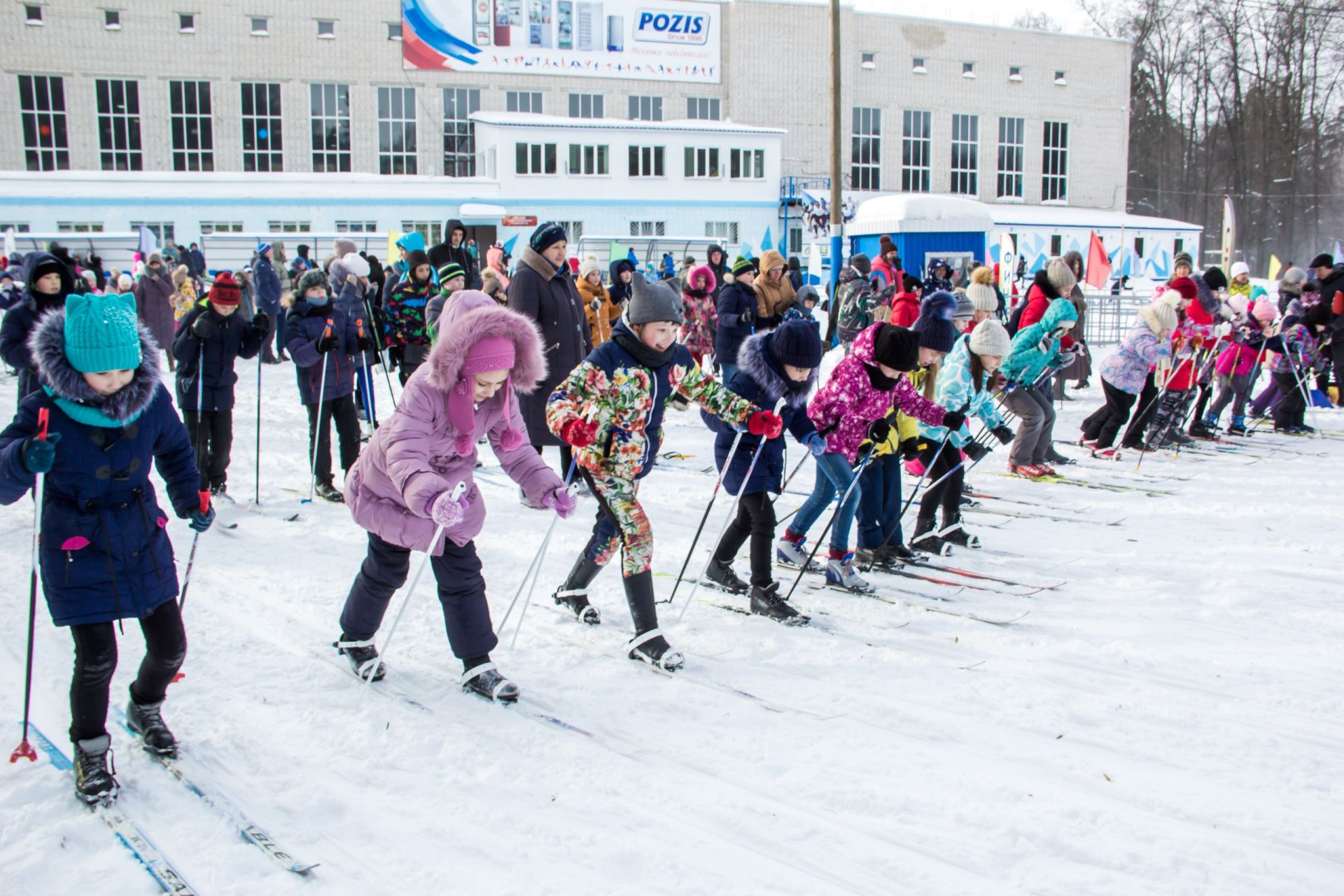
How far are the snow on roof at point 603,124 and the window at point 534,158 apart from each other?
0.67 metres

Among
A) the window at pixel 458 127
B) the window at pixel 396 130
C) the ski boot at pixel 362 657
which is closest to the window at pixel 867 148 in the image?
the window at pixel 458 127

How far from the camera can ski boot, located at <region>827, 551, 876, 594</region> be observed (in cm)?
524

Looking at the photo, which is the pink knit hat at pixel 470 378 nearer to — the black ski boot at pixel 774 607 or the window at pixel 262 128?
the black ski boot at pixel 774 607

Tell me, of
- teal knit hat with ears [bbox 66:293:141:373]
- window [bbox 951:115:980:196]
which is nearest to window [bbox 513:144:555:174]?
window [bbox 951:115:980:196]

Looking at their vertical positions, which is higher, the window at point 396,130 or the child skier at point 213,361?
the window at point 396,130

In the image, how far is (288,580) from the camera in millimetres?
5219

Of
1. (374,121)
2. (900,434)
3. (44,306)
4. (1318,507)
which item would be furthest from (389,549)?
(374,121)

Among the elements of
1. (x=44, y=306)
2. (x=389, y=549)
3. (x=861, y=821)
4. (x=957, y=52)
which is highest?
(x=957, y=52)

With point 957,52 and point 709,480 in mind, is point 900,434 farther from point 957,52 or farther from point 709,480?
point 957,52

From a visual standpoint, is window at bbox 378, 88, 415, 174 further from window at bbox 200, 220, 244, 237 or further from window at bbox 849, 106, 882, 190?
window at bbox 849, 106, 882, 190

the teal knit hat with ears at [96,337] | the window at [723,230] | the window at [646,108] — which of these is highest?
the window at [646,108]

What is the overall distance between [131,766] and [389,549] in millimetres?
1072

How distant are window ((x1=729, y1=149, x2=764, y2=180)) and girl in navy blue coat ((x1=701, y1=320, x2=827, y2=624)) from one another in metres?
32.9

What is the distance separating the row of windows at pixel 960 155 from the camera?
44.1m
